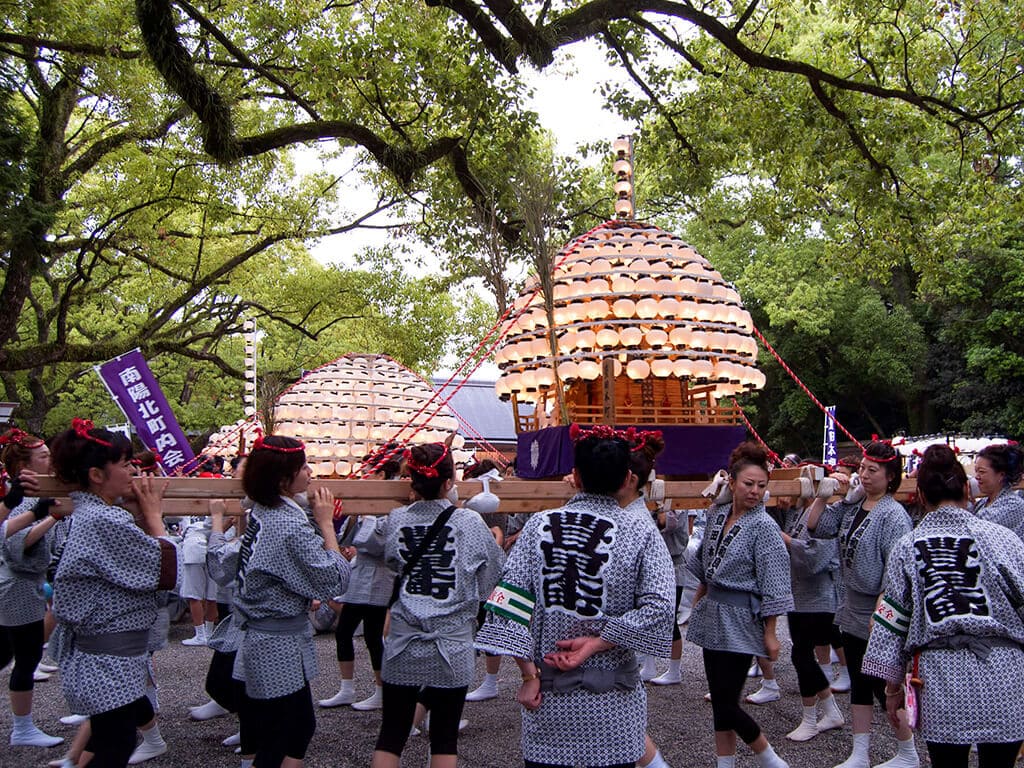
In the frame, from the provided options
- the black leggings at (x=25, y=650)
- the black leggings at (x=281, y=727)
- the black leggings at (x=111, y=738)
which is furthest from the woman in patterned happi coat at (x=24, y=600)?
the black leggings at (x=281, y=727)

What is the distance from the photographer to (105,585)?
3.50 m

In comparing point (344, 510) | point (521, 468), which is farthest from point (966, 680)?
point (521, 468)

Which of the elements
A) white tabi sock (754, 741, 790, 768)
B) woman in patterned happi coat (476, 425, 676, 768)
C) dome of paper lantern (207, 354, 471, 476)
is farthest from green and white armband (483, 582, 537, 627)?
dome of paper lantern (207, 354, 471, 476)

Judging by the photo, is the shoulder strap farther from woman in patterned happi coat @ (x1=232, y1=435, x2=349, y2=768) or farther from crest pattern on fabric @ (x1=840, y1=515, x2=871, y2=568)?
crest pattern on fabric @ (x1=840, y1=515, x2=871, y2=568)

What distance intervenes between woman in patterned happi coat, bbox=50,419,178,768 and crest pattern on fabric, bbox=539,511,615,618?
165 cm

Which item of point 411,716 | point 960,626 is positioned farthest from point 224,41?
point 960,626

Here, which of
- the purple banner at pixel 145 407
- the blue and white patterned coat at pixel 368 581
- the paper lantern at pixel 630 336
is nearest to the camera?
the blue and white patterned coat at pixel 368 581

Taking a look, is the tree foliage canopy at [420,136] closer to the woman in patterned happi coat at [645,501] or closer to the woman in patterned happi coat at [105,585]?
the woman in patterned happi coat at [645,501]

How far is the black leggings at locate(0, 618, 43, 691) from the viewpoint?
5.21 m

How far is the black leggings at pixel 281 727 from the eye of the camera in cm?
353

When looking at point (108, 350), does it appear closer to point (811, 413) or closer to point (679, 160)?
point (679, 160)

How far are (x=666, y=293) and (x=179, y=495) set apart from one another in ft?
17.3

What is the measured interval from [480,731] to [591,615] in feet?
10.4

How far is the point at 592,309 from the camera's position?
26.1 ft
